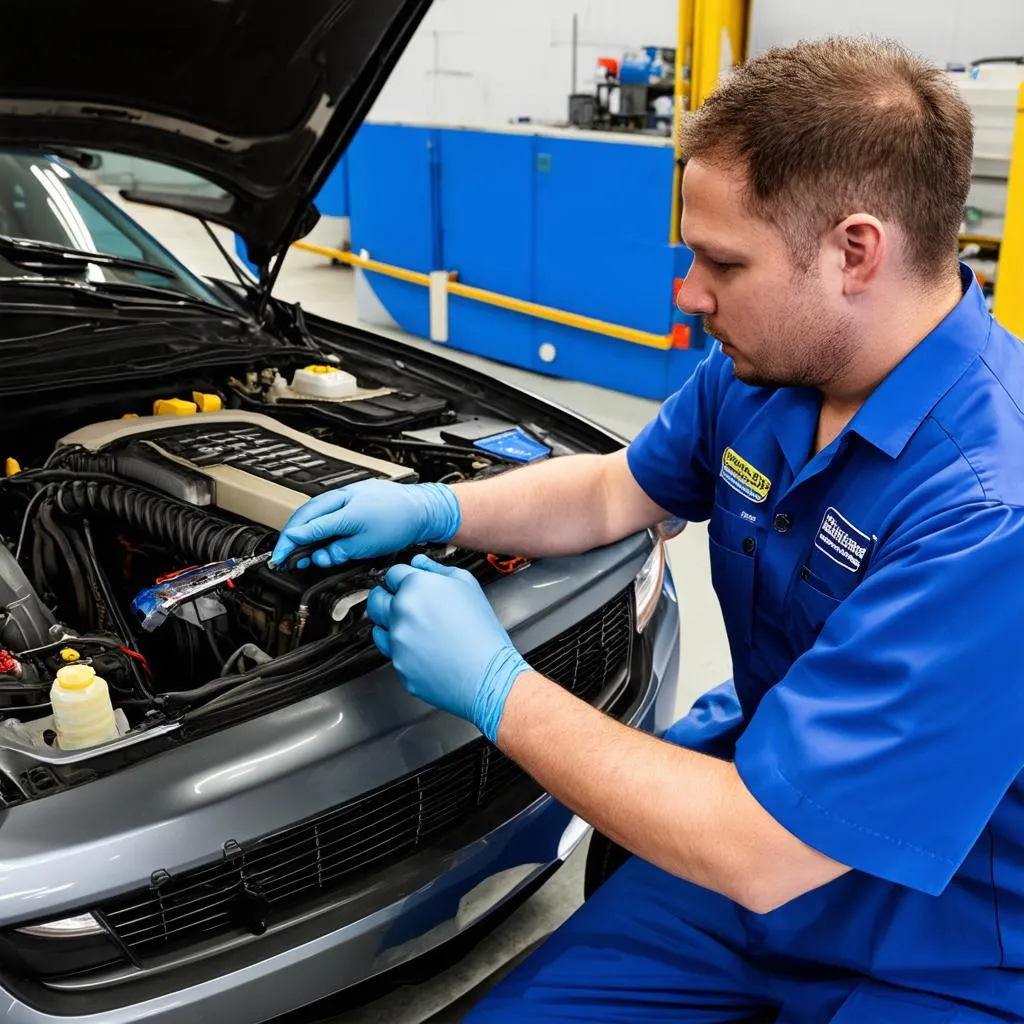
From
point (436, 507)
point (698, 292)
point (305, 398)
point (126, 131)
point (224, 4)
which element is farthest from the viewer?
point (305, 398)

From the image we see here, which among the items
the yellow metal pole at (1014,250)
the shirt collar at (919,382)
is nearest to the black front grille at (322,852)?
the shirt collar at (919,382)

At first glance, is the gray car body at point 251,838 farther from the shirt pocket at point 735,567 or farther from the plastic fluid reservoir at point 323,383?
the plastic fluid reservoir at point 323,383

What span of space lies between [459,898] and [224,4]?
156 cm

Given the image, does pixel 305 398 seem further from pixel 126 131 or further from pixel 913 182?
pixel 913 182

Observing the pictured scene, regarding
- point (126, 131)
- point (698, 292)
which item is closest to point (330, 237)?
point (126, 131)

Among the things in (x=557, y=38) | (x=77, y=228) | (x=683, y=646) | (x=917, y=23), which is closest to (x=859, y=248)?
(x=683, y=646)

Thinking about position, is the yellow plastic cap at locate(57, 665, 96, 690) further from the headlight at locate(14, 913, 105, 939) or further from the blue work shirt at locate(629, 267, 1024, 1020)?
the blue work shirt at locate(629, 267, 1024, 1020)

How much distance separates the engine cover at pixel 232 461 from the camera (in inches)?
69.2

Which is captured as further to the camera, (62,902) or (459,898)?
(459,898)

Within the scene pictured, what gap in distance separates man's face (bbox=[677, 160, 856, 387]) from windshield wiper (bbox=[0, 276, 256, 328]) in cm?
148

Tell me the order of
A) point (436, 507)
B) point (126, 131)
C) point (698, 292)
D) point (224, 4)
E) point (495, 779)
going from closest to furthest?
1. point (698, 292)
2. point (495, 779)
3. point (436, 507)
4. point (224, 4)
5. point (126, 131)

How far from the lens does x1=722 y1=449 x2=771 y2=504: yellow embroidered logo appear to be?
153 centimetres

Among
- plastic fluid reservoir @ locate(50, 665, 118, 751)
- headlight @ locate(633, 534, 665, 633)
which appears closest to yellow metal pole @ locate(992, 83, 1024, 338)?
headlight @ locate(633, 534, 665, 633)

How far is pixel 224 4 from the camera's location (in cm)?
193
